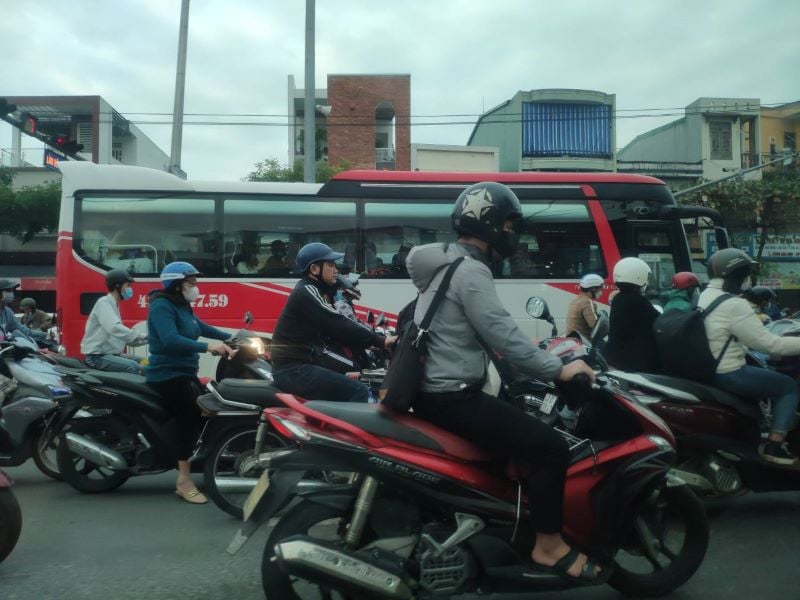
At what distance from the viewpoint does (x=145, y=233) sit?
10.3 meters

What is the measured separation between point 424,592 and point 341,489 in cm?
53

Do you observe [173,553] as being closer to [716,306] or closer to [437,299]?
[437,299]

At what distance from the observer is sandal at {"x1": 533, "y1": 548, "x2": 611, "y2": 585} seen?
3111 mm

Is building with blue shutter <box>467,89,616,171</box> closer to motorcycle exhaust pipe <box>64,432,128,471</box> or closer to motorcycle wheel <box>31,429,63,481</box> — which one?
motorcycle wheel <box>31,429,63,481</box>

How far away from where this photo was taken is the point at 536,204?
10773 mm

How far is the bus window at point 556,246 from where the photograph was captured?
10.7 metres

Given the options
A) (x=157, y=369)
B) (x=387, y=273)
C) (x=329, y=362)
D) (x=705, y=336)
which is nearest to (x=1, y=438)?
(x=157, y=369)

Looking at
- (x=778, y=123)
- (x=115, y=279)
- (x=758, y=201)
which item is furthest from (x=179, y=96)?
(x=778, y=123)

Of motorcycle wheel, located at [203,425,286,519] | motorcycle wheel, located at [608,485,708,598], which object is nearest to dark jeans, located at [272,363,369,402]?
motorcycle wheel, located at [203,425,286,519]

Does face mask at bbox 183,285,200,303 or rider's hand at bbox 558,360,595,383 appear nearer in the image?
rider's hand at bbox 558,360,595,383

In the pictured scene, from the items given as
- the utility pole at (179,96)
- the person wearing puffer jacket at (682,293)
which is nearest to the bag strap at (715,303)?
the person wearing puffer jacket at (682,293)

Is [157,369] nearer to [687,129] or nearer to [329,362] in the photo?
[329,362]

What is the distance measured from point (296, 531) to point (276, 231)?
25.9 ft

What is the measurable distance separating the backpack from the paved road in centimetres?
100
